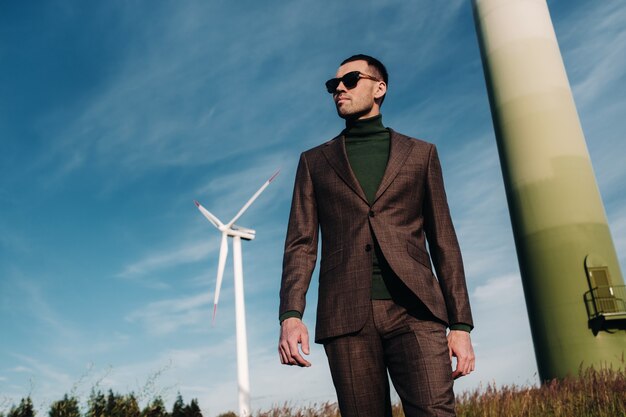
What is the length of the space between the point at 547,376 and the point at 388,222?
17871 millimetres

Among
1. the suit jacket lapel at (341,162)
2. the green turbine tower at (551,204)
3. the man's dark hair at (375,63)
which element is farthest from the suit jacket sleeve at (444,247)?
the green turbine tower at (551,204)

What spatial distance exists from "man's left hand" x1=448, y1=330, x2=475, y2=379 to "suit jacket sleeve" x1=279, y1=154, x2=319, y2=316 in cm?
99

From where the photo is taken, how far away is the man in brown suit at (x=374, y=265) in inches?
134

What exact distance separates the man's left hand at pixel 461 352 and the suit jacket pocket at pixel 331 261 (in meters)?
0.88

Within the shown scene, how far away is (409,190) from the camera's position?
13.0 feet

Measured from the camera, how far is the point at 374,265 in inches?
145

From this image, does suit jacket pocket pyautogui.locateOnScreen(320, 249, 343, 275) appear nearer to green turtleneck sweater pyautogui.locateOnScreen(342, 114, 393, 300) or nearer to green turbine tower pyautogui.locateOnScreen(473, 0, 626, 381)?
green turtleneck sweater pyautogui.locateOnScreen(342, 114, 393, 300)

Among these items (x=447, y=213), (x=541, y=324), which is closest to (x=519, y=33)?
(x=541, y=324)

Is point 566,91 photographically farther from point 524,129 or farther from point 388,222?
point 388,222

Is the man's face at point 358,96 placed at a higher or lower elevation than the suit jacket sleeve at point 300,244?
higher

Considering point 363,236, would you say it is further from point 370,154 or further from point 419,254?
point 370,154

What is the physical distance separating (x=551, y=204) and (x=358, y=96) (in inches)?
676

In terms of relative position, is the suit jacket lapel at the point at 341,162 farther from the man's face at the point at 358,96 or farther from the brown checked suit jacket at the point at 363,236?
the man's face at the point at 358,96

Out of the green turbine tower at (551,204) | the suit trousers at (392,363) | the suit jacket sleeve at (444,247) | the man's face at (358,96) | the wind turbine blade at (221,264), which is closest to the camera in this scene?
the suit trousers at (392,363)
